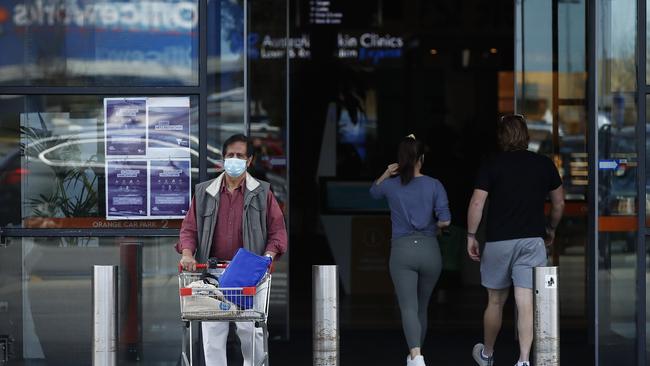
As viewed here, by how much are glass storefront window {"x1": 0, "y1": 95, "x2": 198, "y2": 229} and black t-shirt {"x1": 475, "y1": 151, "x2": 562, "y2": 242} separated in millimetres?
2305

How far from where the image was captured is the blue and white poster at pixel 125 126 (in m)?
9.00

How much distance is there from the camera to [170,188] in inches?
353

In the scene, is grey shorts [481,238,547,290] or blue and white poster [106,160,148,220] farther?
blue and white poster [106,160,148,220]

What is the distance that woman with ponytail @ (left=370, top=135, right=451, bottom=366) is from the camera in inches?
348

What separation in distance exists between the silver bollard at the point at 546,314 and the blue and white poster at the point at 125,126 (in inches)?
120

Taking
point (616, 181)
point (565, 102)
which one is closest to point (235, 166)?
point (616, 181)

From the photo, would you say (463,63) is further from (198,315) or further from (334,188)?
(198,315)

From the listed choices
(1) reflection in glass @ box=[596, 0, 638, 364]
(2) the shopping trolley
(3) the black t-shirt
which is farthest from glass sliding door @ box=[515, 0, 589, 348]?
(2) the shopping trolley

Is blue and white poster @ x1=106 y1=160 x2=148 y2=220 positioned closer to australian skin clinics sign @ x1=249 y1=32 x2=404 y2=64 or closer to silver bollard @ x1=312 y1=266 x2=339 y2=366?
silver bollard @ x1=312 y1=266 x2=339 y2=366

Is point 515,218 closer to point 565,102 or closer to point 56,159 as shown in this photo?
point 565,102

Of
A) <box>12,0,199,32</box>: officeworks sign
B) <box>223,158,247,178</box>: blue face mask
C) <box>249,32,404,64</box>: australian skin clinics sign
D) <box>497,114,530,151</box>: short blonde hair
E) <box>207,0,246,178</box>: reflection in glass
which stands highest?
<box>249,32,404,64</box>: australian skin clinics sign

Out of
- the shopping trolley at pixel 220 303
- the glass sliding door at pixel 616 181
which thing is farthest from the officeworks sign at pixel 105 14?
the glass sliding door at pixel 616 181

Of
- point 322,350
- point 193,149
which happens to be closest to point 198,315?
point 322,350

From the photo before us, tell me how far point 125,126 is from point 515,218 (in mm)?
2900
